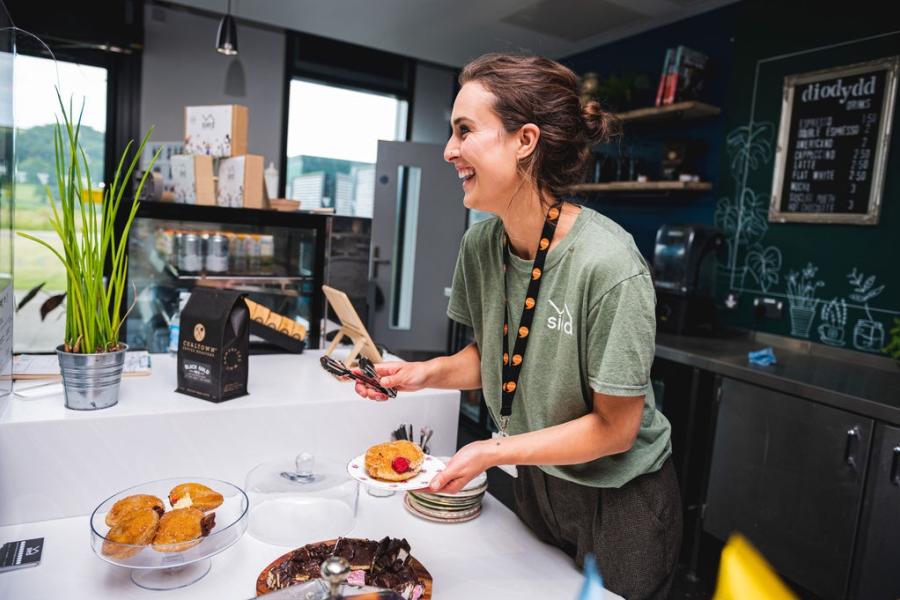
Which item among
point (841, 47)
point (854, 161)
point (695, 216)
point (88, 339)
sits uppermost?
point (841, 47)

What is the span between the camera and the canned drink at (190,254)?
2.31 m

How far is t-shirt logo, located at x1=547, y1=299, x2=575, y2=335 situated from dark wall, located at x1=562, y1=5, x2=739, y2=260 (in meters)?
2.46

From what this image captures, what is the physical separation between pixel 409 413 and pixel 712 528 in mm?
1790

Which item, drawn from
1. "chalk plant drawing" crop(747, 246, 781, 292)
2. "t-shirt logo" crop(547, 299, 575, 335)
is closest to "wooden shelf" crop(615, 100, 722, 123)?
"chalk plant drawing" crop(747, 246, 781, 292)

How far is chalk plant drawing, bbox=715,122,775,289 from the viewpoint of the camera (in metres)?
3.51

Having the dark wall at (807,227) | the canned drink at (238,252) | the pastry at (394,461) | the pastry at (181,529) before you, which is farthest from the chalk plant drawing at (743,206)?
the pastry at (181,529)

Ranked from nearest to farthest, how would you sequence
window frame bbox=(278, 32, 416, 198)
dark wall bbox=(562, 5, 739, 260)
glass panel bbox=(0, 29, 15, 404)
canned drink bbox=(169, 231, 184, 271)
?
glass panel bbox=(0, 29, 15, 404), canned drink bbox=(169, 231, 184, 271), dark wall bbox=(562, 5, 739, 260), window frame bbox=(278, 32, 416, 198)

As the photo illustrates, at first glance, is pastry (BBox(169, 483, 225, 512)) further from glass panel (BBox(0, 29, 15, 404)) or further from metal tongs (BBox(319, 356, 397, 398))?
glass panel (BBox(0, 29, 15, 404))

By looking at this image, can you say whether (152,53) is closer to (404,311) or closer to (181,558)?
(404,311)

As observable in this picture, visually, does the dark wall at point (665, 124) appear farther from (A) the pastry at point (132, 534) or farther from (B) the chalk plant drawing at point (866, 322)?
(A) the pastry at point (132, 534)

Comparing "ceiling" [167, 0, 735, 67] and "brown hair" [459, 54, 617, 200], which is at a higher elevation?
"ceiling" [167, 0, 735, 67]

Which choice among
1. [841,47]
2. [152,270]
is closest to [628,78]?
[841,47]

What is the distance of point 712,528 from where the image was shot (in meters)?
2.76

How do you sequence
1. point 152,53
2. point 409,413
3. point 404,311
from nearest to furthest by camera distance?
point 409,413 < point 152,53 < point 404,311
